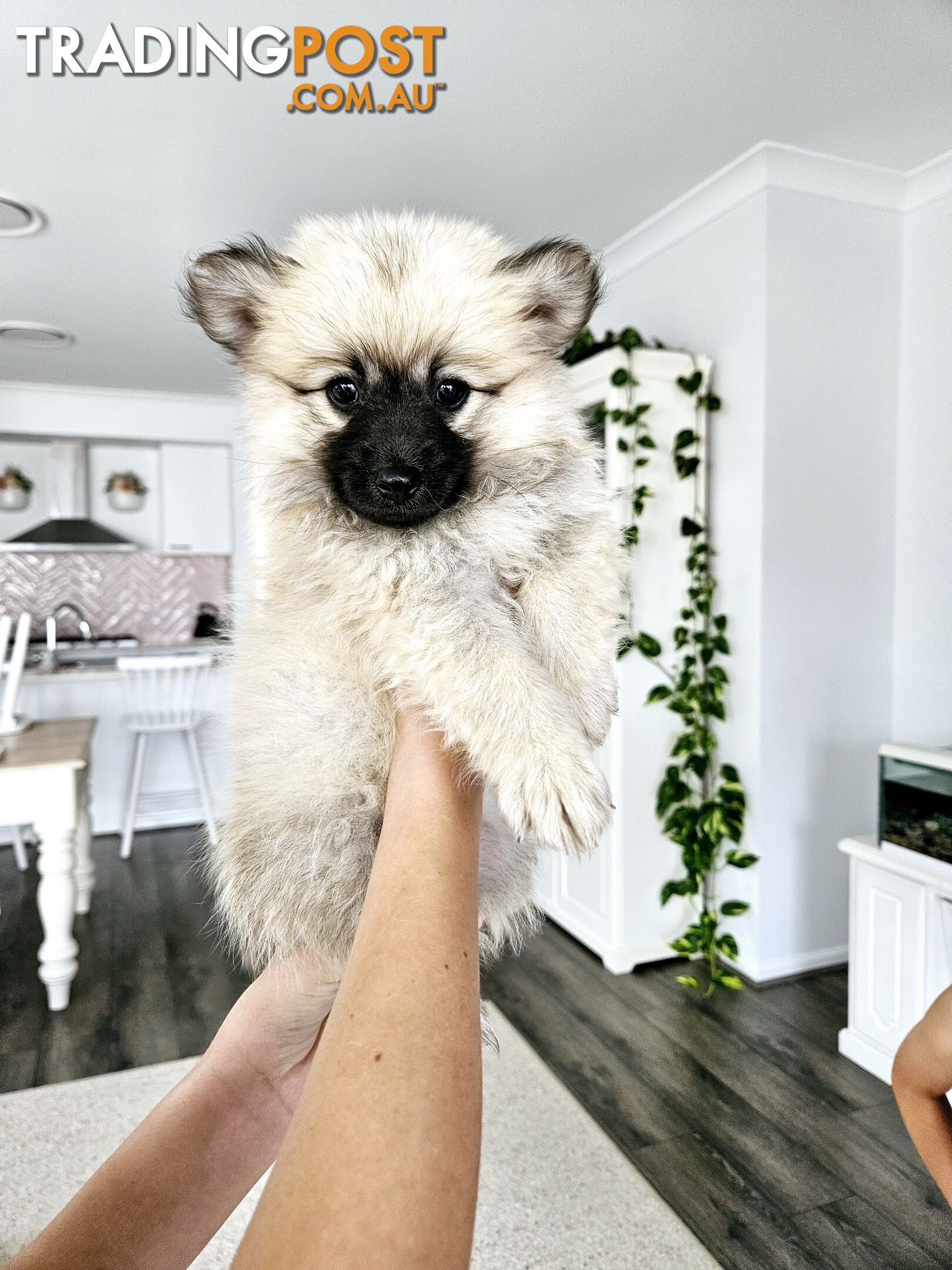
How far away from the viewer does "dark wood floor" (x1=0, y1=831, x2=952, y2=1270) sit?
1.86m

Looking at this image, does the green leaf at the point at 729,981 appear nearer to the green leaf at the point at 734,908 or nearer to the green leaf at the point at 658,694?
the green leaf at the point at 734,908

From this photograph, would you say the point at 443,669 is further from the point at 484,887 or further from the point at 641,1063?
the point at 641,1063

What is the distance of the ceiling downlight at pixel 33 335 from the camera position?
4.66m

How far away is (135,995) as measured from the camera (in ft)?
10.1

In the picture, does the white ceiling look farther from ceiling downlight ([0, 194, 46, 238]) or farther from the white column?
the white column

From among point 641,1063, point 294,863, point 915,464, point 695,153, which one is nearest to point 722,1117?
point 641,1063

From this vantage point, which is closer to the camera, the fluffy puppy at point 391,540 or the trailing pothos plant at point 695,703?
the fluffy puppy at point 391,540

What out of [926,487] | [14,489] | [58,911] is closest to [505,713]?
[58,911]

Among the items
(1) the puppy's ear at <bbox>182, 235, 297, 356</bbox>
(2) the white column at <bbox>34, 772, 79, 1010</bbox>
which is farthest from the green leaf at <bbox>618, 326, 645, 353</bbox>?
(2) the white column at <bbox>34, 772, 79, 1010</bbox>

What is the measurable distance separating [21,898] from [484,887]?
4.20 metres

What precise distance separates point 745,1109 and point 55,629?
5856 millimetres

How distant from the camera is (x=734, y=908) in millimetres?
3039

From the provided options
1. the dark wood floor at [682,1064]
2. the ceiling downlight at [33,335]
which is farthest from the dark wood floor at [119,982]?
the ceiling downlight at [33,335]

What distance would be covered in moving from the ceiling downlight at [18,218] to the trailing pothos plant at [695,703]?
2316 millimetres
